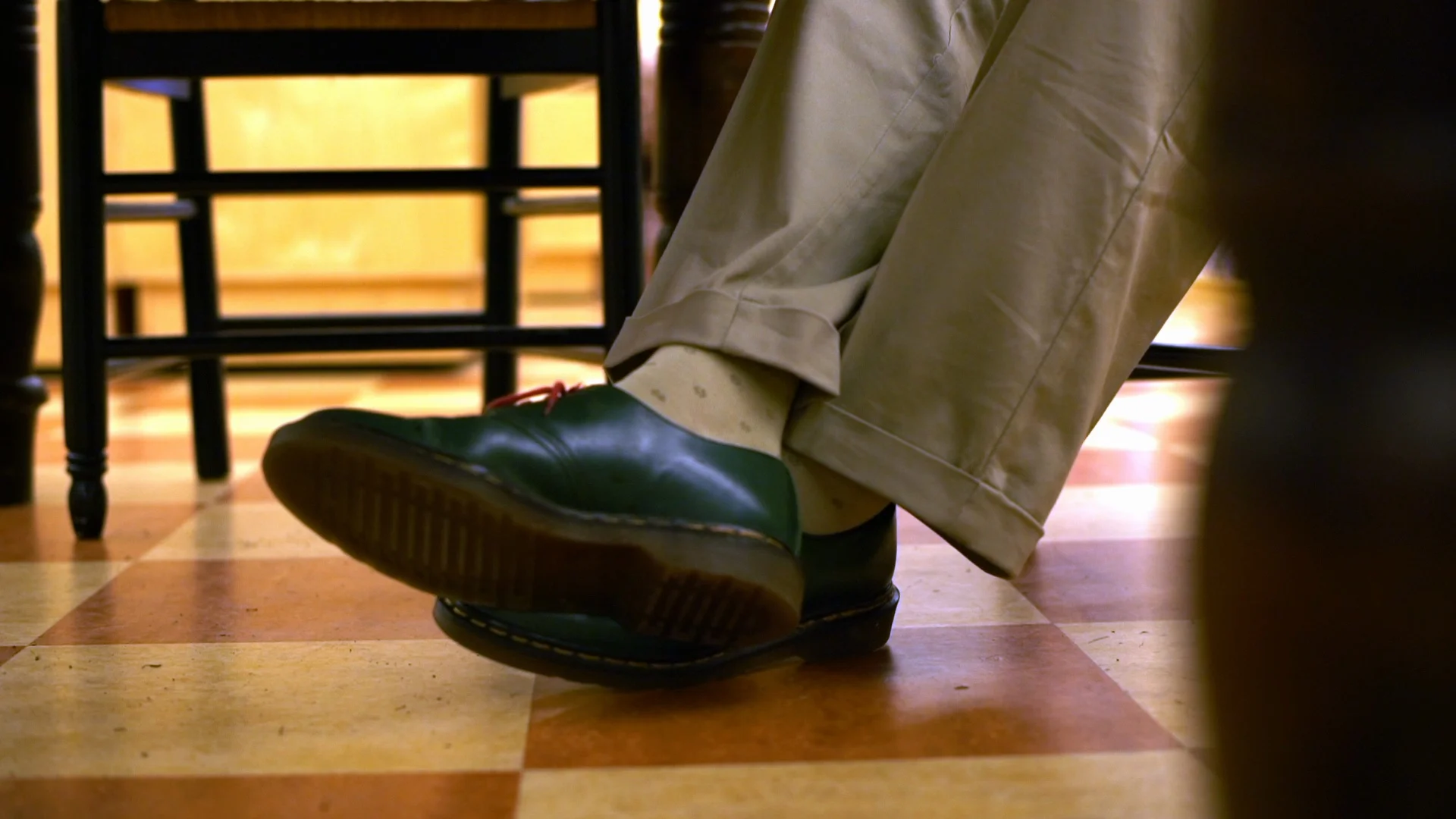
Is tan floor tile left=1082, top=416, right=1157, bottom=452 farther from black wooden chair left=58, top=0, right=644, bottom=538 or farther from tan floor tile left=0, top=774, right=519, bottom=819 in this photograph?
tan floor tile left=0, top=774, right=519, bottom=819

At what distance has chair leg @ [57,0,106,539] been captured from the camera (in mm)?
1107

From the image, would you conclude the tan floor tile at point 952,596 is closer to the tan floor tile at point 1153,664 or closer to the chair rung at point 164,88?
the tan floor tile at point 1153,664

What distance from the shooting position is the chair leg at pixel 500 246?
160cm

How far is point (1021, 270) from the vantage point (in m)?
0.60

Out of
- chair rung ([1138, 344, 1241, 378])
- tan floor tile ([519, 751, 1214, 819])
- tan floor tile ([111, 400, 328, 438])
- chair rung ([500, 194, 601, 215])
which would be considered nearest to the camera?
tan floor tile ([519, 751, 1214, 819])

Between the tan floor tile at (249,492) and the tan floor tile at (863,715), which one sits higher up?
the tan floor tile at (863,715)

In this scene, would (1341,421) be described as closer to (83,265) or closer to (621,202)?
(621,202)

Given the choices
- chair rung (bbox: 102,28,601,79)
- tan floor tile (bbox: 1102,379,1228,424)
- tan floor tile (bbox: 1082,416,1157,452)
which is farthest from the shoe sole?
tan floor tile (bbox: 1102,379,1228,424)

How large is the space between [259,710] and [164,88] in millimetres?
956

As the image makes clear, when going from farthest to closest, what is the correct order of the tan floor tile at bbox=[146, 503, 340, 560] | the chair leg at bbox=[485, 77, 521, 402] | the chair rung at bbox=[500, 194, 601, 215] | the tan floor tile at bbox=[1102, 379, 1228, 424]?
the tan floor tile at bbox=[1102, 379, 1228, 424] < the chair leg at bbox=[485, 77, 521, 402] < the chair rung at bbox=[500, 194, 601, 215] < the tan floor tile at bbox=[146, 503, 340, 560]

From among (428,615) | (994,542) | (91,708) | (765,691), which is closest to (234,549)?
(428,615)

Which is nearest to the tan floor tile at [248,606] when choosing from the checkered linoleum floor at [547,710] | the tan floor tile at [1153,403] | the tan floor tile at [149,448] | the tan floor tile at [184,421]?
the checkered linoleum floor at [547,710]

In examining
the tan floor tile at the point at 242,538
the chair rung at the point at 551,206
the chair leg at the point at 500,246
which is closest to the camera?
the tan floor tile at the point at 242,538

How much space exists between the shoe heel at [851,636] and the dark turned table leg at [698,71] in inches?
20.6
